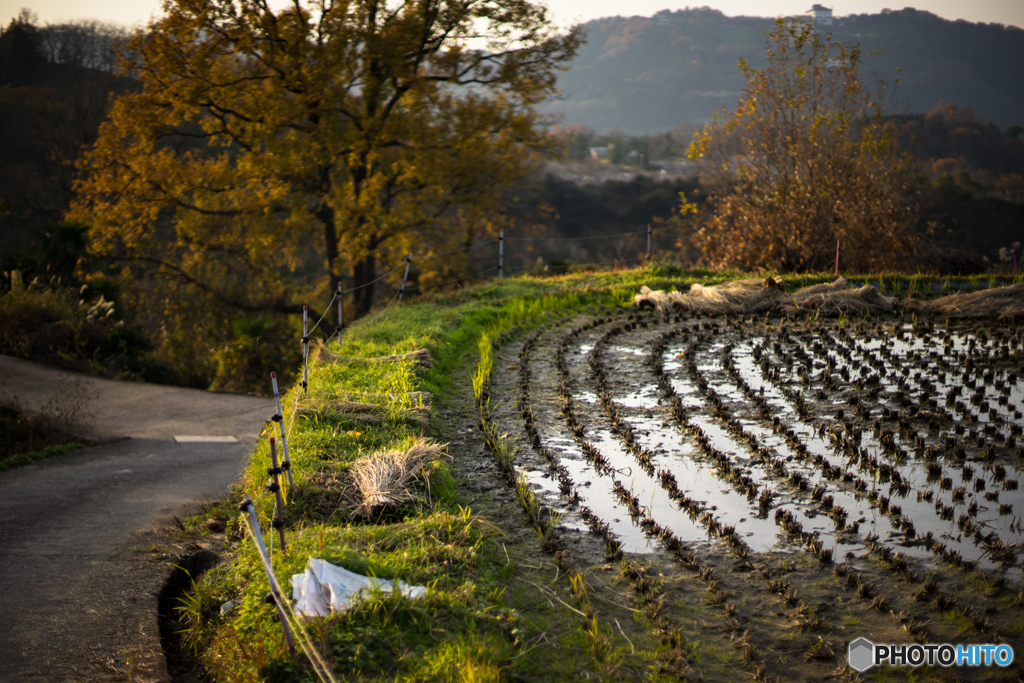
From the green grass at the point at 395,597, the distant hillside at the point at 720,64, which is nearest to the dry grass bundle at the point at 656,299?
the green grass at the point at 395,597

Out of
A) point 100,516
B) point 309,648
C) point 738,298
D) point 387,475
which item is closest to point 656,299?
point 738,298

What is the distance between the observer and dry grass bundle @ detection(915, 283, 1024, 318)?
9711 mm

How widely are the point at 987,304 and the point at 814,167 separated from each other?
20.7 ft

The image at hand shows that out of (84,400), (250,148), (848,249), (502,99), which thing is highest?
(502,99)

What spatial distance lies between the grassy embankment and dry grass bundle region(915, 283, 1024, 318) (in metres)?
7.61

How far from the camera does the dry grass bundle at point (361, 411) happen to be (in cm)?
618

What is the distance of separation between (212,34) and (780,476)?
17600mm

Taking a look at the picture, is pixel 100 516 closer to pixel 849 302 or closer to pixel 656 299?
pixel 656 299

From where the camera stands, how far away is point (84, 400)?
34.2 feet

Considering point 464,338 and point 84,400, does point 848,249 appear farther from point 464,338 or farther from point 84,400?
point 84,400

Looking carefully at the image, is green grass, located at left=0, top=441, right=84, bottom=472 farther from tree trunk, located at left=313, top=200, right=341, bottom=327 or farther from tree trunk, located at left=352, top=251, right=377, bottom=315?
tree trunk, located at left=352, top=251, right=377, bottom=315

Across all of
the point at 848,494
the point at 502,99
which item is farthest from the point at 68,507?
the point at 502,99

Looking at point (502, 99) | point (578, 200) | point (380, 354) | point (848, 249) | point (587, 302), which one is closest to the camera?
point (380, 354)

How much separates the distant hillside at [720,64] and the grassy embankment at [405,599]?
165ft
